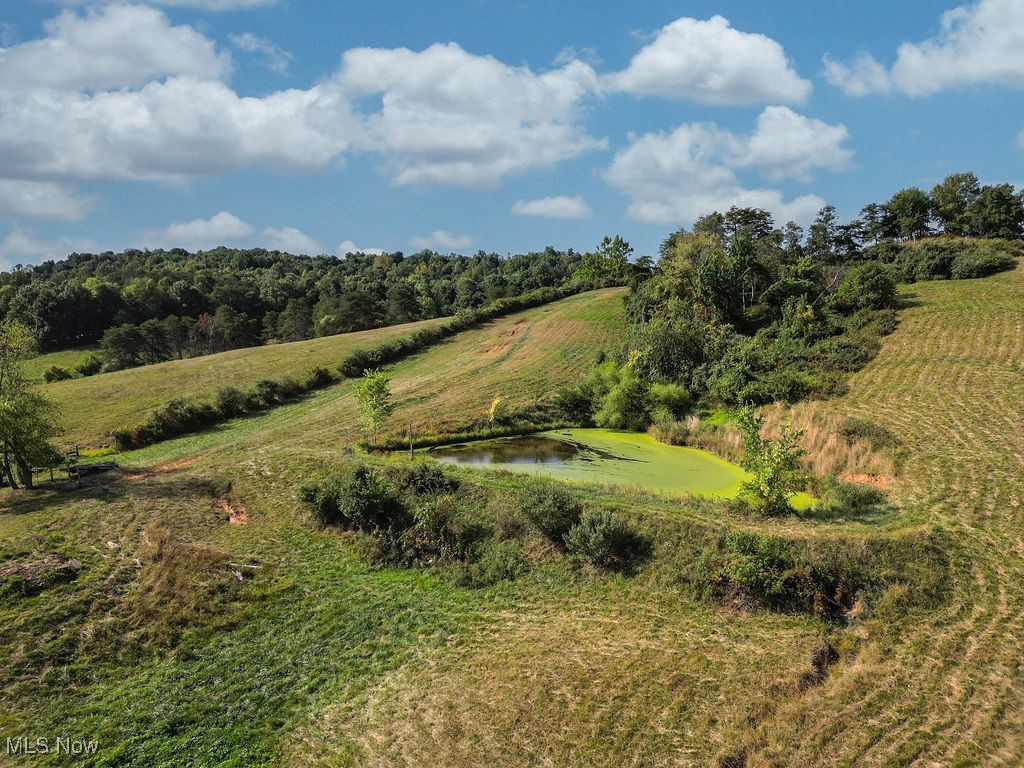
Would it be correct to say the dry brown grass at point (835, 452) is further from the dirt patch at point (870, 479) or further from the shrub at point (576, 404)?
the shrub at point (576, 404)

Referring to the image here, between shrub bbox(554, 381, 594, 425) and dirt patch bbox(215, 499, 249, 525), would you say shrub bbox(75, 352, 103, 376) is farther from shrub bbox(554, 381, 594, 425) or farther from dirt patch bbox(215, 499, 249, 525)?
shrub bbox(554, 381, 594, 425)

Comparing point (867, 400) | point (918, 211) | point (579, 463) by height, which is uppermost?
point (918, 211)

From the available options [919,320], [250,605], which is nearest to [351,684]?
[250,605]

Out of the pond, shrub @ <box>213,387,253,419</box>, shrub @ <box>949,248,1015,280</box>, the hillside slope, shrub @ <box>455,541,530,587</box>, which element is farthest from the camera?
shrub @ <box>949,248,1015,280</box>

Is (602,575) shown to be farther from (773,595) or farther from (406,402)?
(406,402)

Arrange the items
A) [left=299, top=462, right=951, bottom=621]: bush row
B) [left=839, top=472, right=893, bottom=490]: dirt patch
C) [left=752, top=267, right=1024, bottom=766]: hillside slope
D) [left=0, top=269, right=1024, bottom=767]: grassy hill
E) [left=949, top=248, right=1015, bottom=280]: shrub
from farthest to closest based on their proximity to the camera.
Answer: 1. [left=949, top=248, right=1015, bottom=280]: shrub
2. [left=839, top=472, right=893, bottom=490]: dirt patch
3. [left=299, top=462, right=951, bottom=621]: bush row
4. [left=0, top=269, right=1024, bottom=767]: grassy hill
5. [left=752, top=267, right=1024, bottom=766]: hillside slope

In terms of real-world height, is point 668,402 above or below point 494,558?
above

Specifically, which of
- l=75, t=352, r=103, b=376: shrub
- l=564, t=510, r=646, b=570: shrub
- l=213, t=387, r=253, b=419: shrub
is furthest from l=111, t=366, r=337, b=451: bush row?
l=564, t=510, r=646, b=570: shrub

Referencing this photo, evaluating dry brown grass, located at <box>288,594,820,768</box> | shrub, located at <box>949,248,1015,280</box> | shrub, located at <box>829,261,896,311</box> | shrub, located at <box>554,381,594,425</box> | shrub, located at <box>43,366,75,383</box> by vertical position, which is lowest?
dry brown grass, located at <box>288,594,820,768</box>
